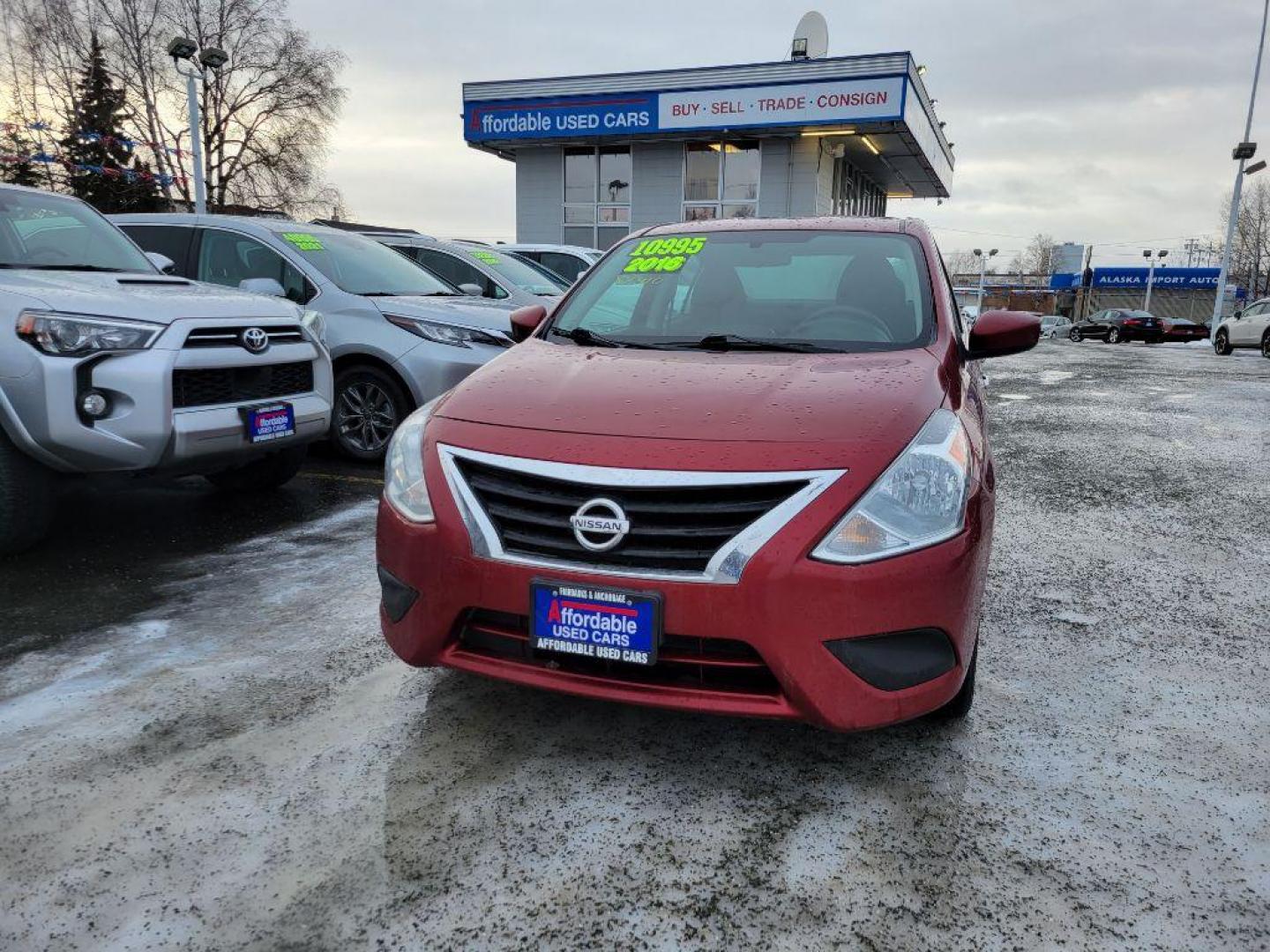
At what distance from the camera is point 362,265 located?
6371mm

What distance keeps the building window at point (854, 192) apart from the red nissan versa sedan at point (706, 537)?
69.1 ft

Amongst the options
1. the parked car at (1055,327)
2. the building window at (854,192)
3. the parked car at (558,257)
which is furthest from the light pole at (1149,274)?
the parked car at (558,257)

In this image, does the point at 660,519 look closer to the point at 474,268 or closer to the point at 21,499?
the point at 21,499

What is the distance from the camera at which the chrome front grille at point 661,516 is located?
196cm

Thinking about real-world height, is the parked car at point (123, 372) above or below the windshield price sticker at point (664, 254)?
below

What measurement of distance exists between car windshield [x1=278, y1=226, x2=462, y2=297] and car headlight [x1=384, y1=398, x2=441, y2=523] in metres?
3.84

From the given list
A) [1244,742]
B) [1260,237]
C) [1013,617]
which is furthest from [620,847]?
[1260,237]

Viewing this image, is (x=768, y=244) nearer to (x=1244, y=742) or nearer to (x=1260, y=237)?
(x=1244, y=742)

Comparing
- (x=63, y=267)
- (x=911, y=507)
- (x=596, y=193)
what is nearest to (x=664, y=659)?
(x=911, y=507)

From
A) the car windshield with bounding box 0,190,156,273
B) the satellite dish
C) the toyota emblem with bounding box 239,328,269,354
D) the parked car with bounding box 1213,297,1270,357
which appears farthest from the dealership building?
the toyota emblem with bounding box 239,328,269,354

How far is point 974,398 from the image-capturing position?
2.95 metres

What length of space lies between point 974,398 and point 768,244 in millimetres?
1067

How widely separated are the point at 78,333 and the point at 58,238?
60.8 inches

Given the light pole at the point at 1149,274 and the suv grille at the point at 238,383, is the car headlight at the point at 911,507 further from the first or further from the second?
the light pole at the point at 1149,274
